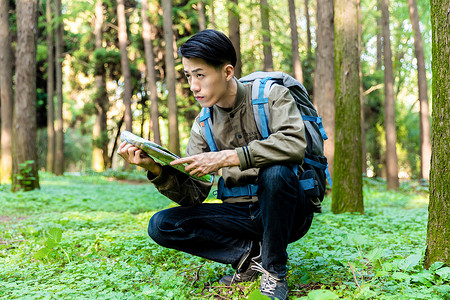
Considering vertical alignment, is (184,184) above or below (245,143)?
below

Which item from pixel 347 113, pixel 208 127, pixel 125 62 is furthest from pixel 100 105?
pixel 208 127

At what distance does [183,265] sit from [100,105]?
19279 mm

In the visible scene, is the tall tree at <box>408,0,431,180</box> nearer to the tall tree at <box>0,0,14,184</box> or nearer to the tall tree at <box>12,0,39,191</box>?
the tall tree at <box>12,0,39,191</box>

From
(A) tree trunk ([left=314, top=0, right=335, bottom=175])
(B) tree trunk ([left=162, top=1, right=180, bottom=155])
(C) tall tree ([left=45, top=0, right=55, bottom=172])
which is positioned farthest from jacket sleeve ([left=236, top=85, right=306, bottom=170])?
(C) tall tree ([left=45, top=0, right=55, bottom=172])

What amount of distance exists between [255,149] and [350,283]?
1126mm

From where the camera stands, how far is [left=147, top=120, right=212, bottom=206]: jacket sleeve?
2.81m

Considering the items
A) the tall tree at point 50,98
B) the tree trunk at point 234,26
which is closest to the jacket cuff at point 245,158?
the tree trunk at point 234,26

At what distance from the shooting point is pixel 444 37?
2.67m

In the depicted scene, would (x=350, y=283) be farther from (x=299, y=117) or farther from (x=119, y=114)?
(x=119, y=114)

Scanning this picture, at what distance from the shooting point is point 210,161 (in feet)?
8.23

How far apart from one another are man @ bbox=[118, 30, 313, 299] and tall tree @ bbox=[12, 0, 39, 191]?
310 inches

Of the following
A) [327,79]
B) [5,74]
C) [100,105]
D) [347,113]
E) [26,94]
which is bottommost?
[347,113]

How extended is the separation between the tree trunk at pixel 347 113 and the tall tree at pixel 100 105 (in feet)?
52.6

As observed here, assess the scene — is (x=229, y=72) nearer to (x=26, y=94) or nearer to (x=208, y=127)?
(x=208, y=127)
